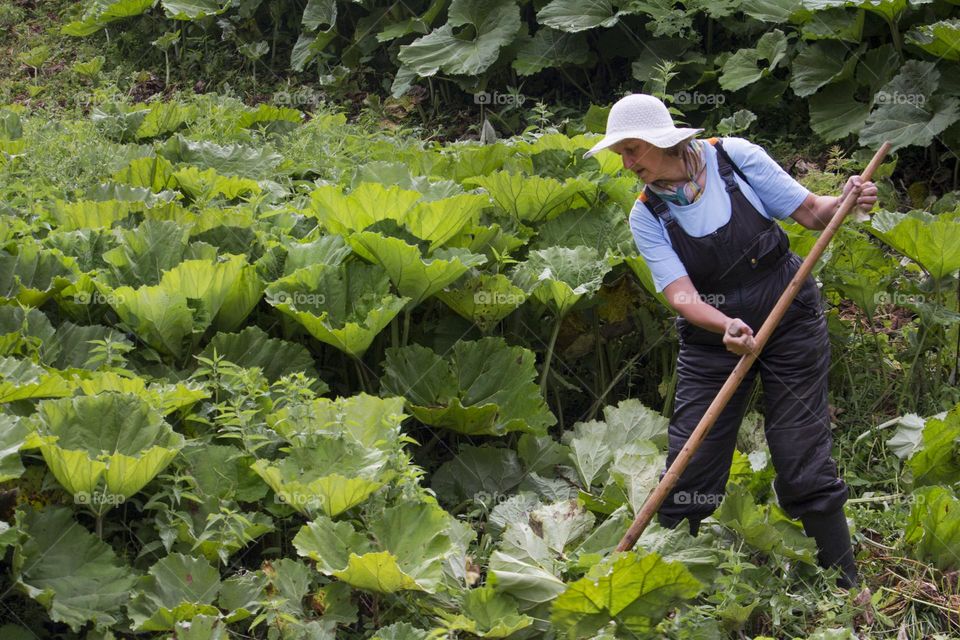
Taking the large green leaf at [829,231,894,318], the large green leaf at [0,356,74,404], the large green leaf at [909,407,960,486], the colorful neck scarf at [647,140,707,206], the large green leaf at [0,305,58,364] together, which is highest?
the colorful neck scarf at [647,140,707,206]

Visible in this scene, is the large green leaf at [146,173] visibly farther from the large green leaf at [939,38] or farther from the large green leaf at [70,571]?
the large green leaf at [939,38]

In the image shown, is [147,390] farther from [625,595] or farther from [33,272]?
[625,595]

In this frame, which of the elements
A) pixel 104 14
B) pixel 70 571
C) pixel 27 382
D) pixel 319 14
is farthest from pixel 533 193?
pixel 104 14

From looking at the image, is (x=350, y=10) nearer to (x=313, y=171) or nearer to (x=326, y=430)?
(x=313, y=171)

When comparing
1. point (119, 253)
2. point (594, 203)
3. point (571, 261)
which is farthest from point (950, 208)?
point (119, 253)

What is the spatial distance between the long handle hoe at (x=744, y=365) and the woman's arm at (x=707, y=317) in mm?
39

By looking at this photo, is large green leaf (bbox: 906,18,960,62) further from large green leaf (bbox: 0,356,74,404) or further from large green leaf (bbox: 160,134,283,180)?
large green leaf (bbox: 0,356,74,404)

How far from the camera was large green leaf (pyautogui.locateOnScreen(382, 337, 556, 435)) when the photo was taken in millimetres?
4023

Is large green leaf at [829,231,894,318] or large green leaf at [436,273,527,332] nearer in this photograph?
large green leaf at [436,273,527,332]

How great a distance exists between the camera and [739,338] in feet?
A: 9.75

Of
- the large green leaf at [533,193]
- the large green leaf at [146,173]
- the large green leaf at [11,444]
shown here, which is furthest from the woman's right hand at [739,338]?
the large green leaf at [146,173]

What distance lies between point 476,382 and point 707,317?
1.27 meters

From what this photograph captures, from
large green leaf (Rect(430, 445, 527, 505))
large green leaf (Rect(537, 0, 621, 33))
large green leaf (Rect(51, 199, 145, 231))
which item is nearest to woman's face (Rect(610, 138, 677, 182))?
large green leaf (Rect(430, 445, 527, 505))

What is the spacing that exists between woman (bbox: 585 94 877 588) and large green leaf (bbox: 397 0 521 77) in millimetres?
4134
